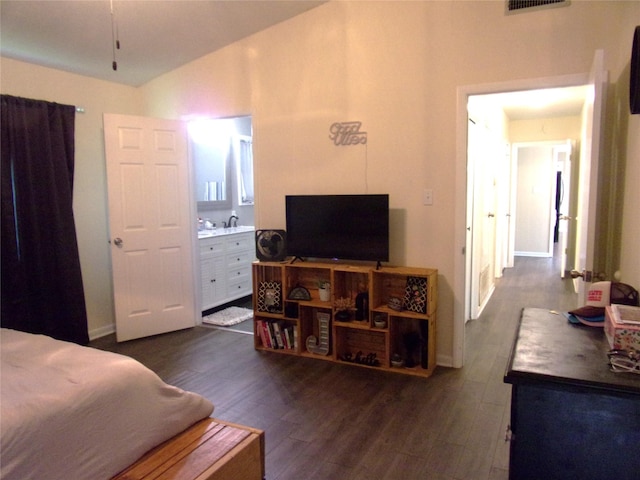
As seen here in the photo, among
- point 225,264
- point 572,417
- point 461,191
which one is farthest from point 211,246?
point 572,417

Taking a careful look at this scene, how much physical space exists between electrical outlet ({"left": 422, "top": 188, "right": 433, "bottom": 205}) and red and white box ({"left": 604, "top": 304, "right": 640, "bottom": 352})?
71.6 inches

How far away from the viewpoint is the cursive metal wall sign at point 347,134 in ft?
11.4

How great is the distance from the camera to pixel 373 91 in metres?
3.38

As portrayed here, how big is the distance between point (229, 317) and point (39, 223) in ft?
6.45

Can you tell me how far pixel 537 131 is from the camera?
7.14 metres

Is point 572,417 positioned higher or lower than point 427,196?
lower

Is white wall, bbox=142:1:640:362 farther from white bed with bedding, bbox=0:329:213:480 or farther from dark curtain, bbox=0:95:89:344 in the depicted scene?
white bed with bedding, bbox=0:329:213:480

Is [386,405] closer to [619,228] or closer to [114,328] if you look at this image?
[619,228]

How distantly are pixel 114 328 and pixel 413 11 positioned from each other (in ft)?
12.6

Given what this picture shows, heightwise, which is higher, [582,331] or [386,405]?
[582,331]

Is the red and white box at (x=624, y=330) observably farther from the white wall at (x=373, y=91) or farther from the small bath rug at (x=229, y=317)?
the small bath rug at (x=229, y=317)

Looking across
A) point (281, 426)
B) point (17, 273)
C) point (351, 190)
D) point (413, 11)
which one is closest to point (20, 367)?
point (281, 426)

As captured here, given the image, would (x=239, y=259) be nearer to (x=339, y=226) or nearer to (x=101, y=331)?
(x=101, y=331)

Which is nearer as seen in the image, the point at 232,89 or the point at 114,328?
the point at 232,89
